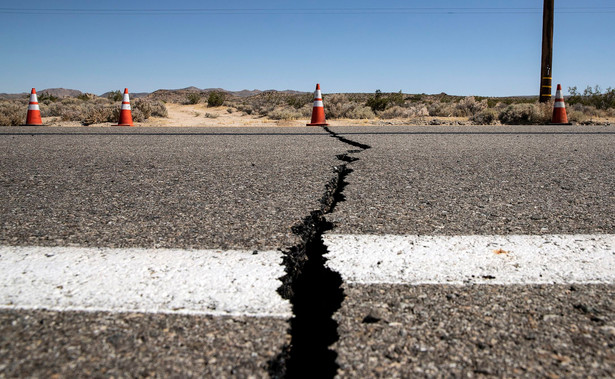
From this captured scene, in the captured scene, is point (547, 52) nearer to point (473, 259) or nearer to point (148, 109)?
point (148, 109)

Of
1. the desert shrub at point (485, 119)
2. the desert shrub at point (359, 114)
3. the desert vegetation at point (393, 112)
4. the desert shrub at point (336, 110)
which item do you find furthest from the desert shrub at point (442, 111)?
the desert shrub at point (485, 119)

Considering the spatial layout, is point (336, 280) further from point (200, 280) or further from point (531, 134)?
point (531, 134)

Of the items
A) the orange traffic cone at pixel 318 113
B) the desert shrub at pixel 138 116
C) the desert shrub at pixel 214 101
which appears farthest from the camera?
the desert shrub at pixel 214 101

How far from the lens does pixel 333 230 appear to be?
2293 mm

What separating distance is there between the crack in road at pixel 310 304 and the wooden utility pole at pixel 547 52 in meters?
14.5

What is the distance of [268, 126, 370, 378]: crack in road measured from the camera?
1188mm

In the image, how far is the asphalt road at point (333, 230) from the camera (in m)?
1.20

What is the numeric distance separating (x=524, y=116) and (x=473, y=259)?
14524mm

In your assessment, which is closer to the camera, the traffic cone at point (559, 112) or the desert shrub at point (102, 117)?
the traffic cone at point (559, 112)

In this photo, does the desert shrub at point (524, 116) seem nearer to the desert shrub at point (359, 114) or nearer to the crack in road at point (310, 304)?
the desert shrub at point (359, 114)

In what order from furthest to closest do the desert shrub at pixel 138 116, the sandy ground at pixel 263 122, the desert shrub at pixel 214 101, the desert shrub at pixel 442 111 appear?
1. the desert shrub at pixel 214 101
2. the desert shrub at pixel 442 111
3. the desert shrub at pixel 138 116
4. the sandy ground at pixel 263 122

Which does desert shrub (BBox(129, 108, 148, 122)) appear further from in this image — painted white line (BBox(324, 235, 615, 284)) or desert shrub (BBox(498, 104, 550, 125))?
painted white line (BBox(324, 235, 615, 284))

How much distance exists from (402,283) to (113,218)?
4.86 ft

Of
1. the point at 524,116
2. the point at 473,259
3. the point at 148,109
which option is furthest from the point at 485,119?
the point at 473,259
